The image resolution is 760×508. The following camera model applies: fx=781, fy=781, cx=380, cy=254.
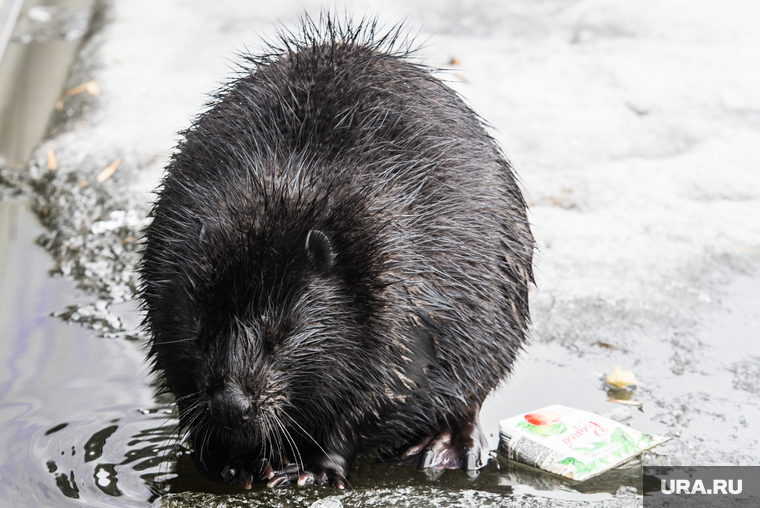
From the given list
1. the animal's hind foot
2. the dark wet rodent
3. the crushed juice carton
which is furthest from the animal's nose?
the crushed juice carton

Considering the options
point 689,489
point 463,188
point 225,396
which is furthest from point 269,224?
point 689,489

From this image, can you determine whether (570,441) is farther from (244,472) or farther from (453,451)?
(244,472)

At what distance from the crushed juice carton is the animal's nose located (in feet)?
3.58

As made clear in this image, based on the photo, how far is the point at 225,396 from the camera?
7.58ft

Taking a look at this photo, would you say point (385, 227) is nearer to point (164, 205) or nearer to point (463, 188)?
point (463, 188)

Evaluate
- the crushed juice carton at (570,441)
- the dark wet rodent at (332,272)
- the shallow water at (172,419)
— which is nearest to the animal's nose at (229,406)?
the dark wet rodent at (332,272)

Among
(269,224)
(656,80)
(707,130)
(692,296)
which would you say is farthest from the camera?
(656,80)

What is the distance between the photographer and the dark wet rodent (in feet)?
7.93

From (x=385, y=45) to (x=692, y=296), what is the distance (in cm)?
209

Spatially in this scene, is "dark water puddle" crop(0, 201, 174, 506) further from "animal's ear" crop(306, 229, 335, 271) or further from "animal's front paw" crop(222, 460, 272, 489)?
"animal's ear" crop(306, 229, 335, 271)

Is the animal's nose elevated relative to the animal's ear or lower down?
lower down

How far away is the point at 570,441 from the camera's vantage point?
9.44 feet

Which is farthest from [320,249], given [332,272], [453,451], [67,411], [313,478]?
[67,411]

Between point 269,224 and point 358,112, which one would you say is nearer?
point 269,224
